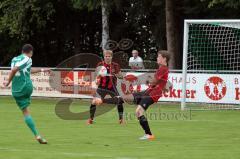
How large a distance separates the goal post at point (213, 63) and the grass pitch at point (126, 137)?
86.1 inches

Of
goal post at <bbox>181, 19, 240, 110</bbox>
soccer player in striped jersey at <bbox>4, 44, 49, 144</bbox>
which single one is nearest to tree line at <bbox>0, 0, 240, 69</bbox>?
goal post at <bbox>181, 19, 240, 110</bbox>

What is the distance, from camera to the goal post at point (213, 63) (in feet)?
86.0

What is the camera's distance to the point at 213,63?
2803 centimetres

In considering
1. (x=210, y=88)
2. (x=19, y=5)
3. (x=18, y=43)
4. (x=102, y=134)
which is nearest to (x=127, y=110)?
(x=210, y=88)

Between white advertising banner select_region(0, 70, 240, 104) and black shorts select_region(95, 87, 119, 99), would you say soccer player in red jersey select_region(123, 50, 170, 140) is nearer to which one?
black shorts select_region(95, 87, 119, 99)

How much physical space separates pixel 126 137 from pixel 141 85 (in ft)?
44.1

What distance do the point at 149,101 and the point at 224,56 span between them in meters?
13.4

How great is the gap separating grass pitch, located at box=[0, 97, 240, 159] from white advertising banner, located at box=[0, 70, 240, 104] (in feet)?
7.44

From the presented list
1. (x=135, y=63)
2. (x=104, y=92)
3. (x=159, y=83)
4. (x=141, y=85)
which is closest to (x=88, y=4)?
(x=135, y=63)

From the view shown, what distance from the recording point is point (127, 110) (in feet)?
81.6

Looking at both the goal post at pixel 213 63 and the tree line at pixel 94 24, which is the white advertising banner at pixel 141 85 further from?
the tree line at pixel 94 24

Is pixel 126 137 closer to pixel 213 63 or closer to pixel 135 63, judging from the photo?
pixel 213 63

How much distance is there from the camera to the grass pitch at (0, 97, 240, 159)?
1217 centimetres

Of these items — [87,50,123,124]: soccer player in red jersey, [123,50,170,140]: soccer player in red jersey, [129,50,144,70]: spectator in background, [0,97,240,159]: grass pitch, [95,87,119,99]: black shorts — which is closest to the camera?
[0,97,240,159]: grass pitch
